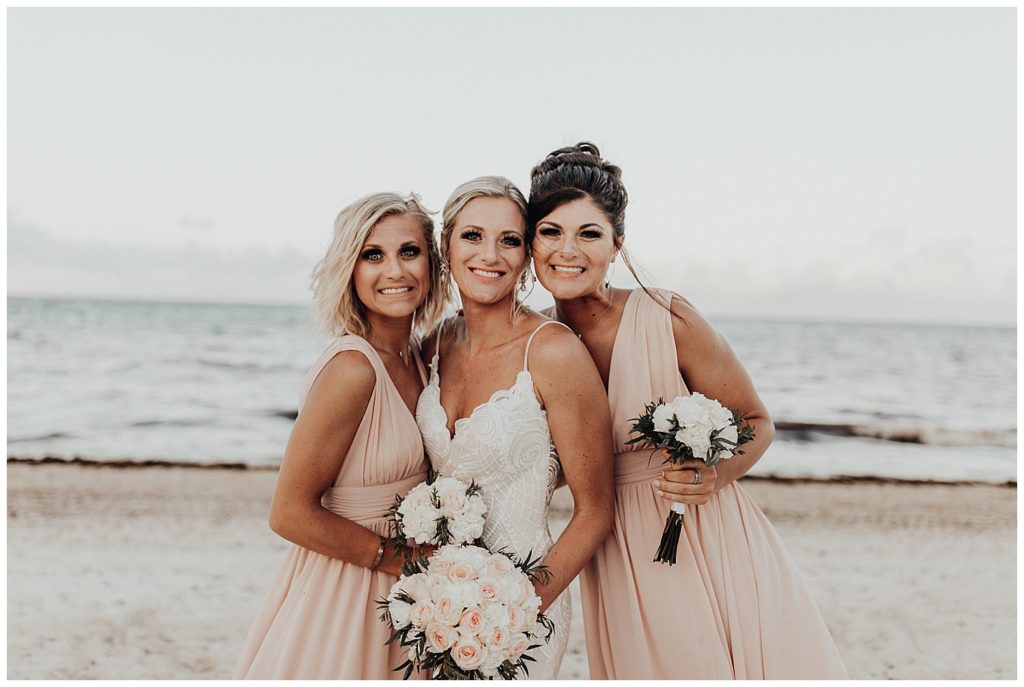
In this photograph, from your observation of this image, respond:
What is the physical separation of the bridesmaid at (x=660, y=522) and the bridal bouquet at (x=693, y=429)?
0.91 ft

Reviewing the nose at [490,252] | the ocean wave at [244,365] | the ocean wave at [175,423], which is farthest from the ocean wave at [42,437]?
the nose at [490,252]

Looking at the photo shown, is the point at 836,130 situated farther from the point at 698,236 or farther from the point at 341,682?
the point at 341,682

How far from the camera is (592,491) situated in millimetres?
3715

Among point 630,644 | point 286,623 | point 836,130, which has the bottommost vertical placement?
point 630,644

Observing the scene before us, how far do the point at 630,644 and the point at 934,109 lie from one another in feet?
96.2

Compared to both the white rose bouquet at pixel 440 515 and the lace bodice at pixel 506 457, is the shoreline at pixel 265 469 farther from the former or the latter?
the white rose bouquet at pixel 440 515

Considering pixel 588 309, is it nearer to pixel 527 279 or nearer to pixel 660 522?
pixel 527 279

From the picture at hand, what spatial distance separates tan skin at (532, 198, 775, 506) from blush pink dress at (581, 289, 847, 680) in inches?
3.7

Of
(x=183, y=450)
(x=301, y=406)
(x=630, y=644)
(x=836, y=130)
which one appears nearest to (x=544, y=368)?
(x=301, y=406)

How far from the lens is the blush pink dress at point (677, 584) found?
391 cm

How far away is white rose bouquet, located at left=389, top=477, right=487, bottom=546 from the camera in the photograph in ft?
11.3

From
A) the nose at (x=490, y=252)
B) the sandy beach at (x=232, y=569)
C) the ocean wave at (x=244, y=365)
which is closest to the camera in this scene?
the nose at (x=490, y=252)

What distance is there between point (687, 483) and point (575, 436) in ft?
1.84

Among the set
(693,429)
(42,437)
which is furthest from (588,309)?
(42,437)
